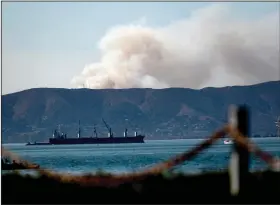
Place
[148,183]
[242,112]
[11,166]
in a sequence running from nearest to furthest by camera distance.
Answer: [242,112] < [148,183] < [11,166]

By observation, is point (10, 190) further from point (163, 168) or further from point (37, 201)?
point (163, 168)

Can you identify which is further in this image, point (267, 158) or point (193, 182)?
point (193, 182)

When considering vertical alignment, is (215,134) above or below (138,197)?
above

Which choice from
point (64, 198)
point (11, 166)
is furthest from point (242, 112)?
point (11, 166)

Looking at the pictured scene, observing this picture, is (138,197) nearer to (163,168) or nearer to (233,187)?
(163,168)

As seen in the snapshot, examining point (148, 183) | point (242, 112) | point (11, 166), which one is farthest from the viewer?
point (11, 166)

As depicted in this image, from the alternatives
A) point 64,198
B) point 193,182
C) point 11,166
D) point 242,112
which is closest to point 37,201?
point 64,198
